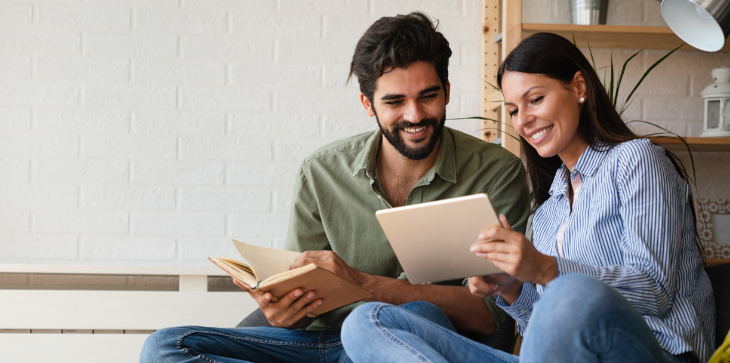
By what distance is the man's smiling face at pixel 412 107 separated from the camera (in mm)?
1628

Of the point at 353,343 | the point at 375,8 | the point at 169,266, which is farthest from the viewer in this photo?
the point at 375,8

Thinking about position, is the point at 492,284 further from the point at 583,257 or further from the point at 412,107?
the point at 412,107

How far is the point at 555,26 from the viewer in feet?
6.92

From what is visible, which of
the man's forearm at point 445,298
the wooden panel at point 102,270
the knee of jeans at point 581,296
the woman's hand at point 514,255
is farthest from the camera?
the wooden panel at point 102,270

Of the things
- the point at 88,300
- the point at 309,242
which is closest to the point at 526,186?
the point at 309,242

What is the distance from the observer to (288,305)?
1368mm

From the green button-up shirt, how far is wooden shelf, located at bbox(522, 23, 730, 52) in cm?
63

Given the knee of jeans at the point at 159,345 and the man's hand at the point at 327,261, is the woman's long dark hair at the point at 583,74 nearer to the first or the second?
the man's hand at the point at 327,261

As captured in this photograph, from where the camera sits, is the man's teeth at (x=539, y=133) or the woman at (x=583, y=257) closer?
the woman at (x=583, y=257)

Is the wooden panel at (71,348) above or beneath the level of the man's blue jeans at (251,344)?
beneath

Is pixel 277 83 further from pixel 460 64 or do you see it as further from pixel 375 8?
pixel 460 64

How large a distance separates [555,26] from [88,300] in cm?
184

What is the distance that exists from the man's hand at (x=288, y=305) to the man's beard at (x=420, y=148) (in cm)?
51

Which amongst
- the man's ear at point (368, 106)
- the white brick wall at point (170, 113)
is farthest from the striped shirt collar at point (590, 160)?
the white brick wall at point (170, 113)
